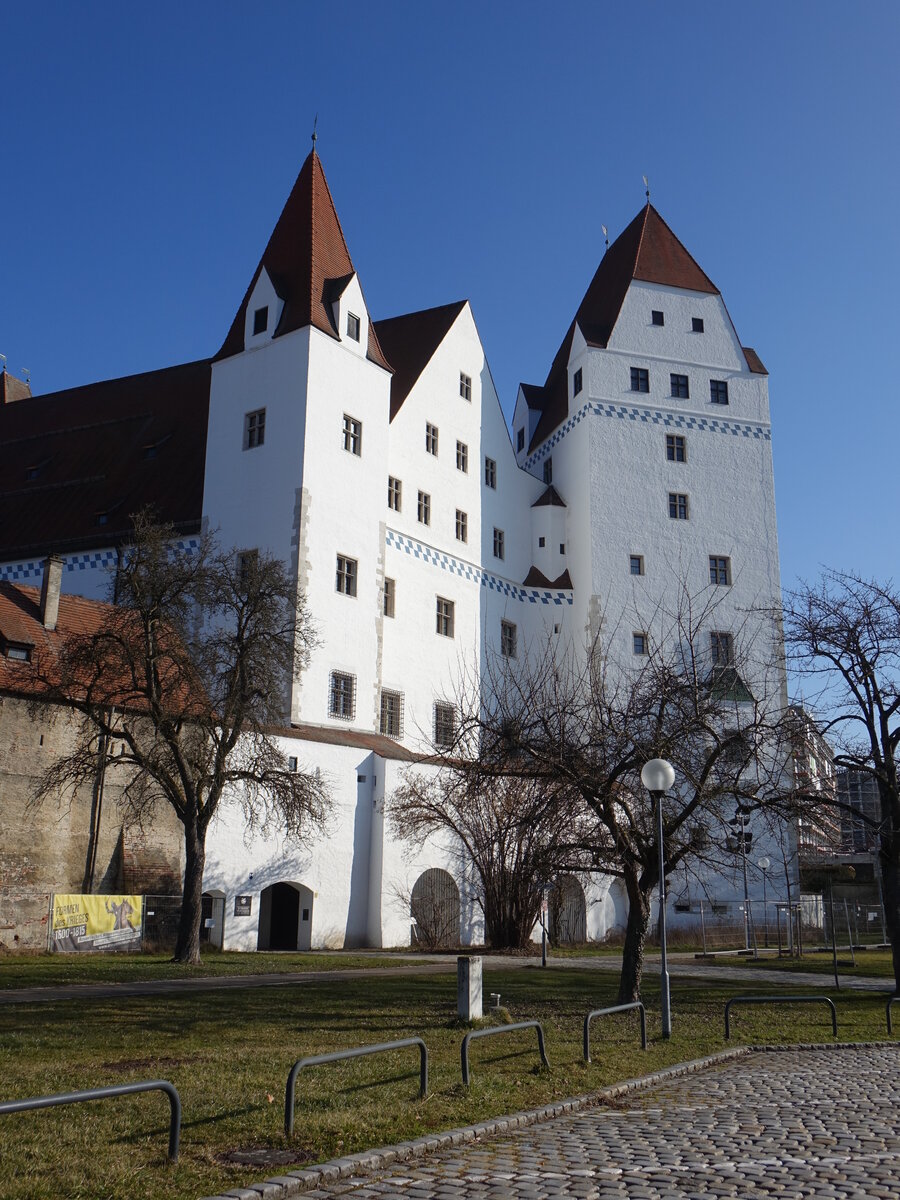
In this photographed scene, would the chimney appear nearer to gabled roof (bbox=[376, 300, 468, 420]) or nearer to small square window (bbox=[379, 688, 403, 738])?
small square window (bbox=[379, 688, 403, 738])

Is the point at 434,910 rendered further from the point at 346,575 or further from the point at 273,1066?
the point at 273,1066

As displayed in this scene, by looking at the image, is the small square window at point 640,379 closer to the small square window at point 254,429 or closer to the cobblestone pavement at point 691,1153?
the small square window at point 254,429

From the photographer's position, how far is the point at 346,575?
36.3 meters

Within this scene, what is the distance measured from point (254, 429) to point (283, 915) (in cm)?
1480

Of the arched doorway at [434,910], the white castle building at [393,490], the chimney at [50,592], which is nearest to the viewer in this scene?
the chimney at [50,592]

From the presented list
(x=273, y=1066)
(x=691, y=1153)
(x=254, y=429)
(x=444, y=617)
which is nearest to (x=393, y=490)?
(x=444, y=617)

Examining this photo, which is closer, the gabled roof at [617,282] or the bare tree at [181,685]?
the bare tree at [181,685]

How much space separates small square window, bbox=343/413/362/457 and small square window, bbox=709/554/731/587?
15964mm

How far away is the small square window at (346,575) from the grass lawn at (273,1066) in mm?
17728

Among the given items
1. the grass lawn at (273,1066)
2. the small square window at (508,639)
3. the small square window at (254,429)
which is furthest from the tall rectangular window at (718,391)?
the grass lawn at (273,1066)

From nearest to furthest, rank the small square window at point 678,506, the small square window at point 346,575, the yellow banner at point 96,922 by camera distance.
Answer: the yellow banner at point 96,922, the small square window at point 346,575, the small square window at point 678,506

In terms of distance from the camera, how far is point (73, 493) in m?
41.4

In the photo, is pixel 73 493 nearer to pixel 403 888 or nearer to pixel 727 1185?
pixel 403 888

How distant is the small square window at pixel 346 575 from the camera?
36000mm
